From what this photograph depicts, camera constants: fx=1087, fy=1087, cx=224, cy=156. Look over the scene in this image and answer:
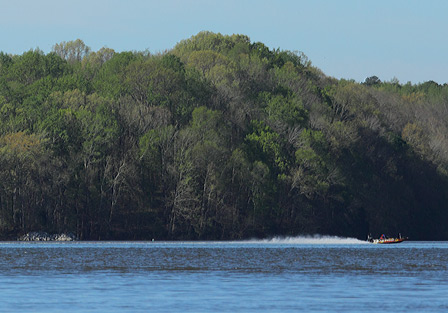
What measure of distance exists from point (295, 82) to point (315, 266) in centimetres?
9427

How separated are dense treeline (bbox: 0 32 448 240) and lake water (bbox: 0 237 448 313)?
36.2 meters

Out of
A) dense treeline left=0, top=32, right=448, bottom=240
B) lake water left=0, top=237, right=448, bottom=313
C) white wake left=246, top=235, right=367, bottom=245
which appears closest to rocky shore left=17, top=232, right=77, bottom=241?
dense treeline left=0, top=32, right=448, bottom=240

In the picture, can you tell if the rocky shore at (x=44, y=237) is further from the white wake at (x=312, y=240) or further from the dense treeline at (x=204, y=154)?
the white wake at (x=312, y=240)

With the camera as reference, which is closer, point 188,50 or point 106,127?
point 106,127

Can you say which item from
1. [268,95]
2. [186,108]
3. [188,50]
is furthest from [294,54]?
[186,108]

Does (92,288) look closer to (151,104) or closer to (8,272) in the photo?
(8,272)

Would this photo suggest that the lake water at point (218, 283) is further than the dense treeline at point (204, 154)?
Answer: No

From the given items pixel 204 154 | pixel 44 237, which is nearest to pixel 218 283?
pixel 44 237

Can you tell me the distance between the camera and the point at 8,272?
7194cm

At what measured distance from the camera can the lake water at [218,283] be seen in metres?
49.2

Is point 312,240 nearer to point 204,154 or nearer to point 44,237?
point 204,154

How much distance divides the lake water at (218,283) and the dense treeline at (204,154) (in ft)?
119

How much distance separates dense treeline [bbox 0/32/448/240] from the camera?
136 m

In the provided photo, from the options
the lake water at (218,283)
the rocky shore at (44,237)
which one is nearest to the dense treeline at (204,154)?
the rocky shore at (44,237)
